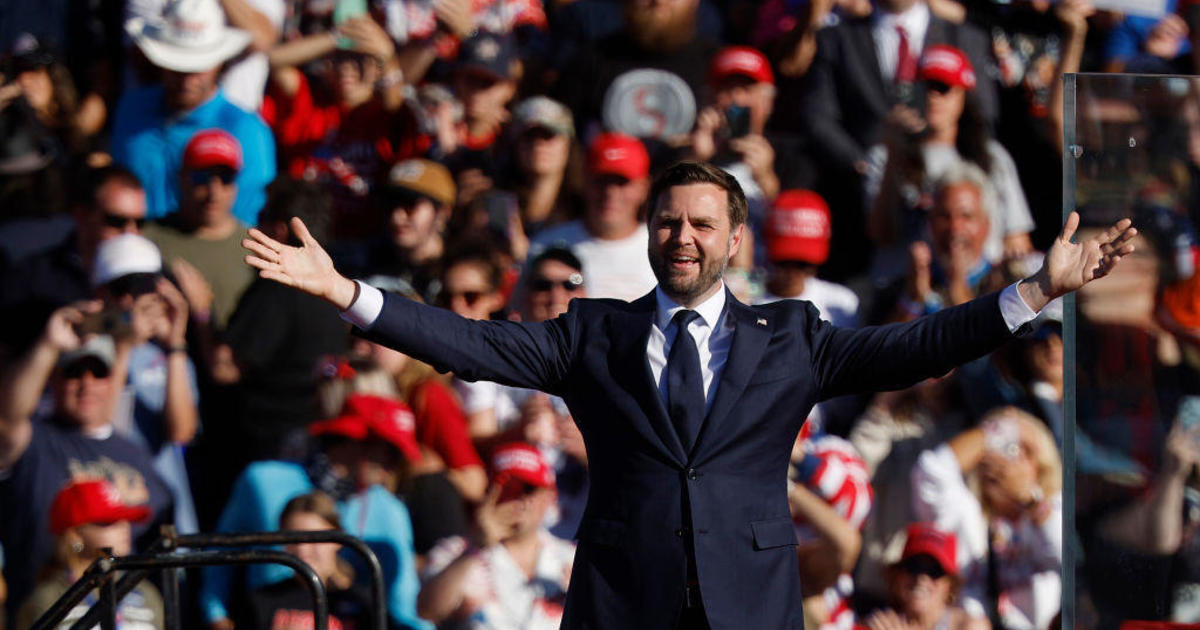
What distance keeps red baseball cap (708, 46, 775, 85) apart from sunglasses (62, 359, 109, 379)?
299 cm

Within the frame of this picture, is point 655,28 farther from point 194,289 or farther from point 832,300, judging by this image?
point 194,289

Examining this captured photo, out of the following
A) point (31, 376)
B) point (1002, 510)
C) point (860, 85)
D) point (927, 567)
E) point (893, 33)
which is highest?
point (893, 33)

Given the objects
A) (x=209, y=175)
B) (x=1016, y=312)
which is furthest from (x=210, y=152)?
(x=1016, y=312)

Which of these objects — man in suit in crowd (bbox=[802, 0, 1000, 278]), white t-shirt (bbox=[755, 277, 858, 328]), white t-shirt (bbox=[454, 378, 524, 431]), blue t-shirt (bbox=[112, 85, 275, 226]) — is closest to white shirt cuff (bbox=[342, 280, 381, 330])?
white t-shirt (bbox=[454, 378, 524, 431])

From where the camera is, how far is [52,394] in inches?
262

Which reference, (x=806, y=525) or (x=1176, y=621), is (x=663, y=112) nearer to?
(x=806, y=525)

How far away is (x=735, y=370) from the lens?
3.81 m

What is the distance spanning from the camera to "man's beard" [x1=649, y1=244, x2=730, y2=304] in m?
3.80

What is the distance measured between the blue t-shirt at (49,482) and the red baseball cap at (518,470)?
1.27 metres

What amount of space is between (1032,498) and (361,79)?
11.9 feet

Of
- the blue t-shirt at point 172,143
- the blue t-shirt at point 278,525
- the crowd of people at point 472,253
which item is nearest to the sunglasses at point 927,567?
the crowd of people at point 472,253

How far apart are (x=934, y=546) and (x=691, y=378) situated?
2929 millimetres

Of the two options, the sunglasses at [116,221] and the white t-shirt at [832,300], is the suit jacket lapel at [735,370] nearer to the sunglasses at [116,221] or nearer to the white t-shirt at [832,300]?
the white t-shirt at [832,300]

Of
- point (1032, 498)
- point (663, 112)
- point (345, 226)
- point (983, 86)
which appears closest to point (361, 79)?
point (345, 226)
